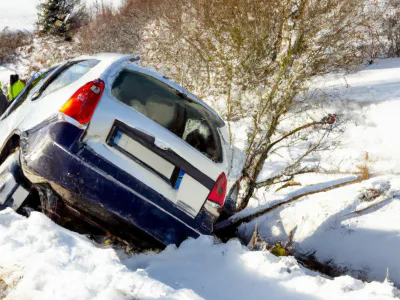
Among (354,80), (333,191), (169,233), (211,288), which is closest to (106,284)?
(211,288)

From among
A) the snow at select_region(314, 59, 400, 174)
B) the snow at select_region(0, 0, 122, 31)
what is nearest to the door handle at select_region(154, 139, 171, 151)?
the snow at select_region(314, 59, 400, 174)

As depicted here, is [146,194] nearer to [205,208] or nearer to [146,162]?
[146,162]

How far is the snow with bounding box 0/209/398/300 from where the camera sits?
6.23ft

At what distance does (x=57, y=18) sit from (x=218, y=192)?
22482 mm

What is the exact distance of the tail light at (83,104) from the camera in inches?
99.7

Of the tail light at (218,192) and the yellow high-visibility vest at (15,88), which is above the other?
the tail light at (218,192)

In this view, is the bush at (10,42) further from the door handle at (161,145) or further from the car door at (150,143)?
the door handle at (161,145)

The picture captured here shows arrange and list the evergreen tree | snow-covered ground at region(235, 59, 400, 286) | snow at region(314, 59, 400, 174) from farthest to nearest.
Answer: the evergreen tree → snow at region(314, 59, 400, 174) → snow-covered ground at region(235, 59, 400, 286)

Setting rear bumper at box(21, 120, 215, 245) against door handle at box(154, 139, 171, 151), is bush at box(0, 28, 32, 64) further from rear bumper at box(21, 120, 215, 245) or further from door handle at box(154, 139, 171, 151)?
door handle at box(154, 139, 171, 151)

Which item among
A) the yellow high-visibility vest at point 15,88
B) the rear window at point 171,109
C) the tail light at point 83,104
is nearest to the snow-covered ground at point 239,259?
the tail light at point 83,104

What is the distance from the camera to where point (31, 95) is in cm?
322

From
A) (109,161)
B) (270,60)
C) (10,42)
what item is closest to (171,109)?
(109,161)

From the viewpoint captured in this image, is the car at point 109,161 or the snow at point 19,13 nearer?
the car at point 109,161

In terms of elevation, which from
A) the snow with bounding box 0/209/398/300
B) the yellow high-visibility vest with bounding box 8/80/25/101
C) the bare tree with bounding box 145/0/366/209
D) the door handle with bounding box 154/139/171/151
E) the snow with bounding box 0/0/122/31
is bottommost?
the snow with bounding box 0/0/122/31
